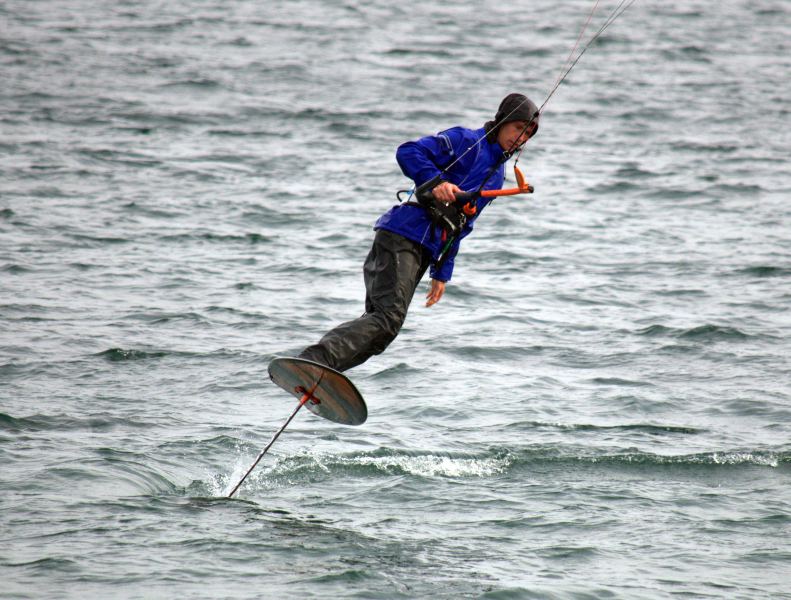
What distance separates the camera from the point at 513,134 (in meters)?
8.66

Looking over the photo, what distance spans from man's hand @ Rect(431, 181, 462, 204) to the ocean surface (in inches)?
89.4

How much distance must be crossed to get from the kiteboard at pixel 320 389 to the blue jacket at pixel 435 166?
1.21 metres

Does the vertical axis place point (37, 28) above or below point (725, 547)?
above

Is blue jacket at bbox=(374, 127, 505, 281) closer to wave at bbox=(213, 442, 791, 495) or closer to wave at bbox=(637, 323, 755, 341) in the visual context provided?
wave at bbox=(213, 442, 791, 495)

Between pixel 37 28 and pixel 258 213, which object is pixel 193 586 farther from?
pixel 37 28

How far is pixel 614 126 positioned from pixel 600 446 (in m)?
17.7

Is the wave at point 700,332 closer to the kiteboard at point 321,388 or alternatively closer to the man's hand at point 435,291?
the man's hand at point 435,291

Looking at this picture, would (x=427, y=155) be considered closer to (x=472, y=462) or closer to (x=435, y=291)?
(x=435, y=291)

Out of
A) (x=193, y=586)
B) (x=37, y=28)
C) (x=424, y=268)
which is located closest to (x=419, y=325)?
(x=424, y=268)

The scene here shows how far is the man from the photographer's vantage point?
8.48 m

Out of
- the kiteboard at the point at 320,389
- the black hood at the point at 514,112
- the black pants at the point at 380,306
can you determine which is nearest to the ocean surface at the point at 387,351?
the kiteboard at the point at 320,389

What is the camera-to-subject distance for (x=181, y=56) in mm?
32031

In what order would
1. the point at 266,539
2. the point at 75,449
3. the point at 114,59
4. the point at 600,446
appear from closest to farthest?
1. the point at 266,539
2. the point at 75,449
3. the point at 600,446
4. the point at 114,59

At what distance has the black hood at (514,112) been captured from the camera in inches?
337
